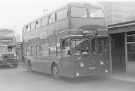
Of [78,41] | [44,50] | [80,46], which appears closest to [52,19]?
[44,50]

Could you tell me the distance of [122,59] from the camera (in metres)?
16.5

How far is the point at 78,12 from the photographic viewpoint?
43.2 feet

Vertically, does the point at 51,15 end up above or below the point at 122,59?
above

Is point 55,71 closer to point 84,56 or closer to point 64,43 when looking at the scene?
point 64,43

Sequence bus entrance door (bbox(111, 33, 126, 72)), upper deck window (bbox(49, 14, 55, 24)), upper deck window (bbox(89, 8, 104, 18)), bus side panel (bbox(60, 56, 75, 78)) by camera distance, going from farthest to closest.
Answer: bus entrance door (bbox(111, 33, 126, 72)) < upper deck window (bbox(49, 14, 55, 24)) < upper deck window (bbox(89, 8, 104, 18)) < bus side panel (bbox(60, 56, 75, 78))

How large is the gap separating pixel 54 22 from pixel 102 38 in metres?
3.11

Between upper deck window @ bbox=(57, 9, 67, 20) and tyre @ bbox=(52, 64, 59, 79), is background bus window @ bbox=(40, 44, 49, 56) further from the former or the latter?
upper deck window @ bbox=(57, 9, 67, 20)

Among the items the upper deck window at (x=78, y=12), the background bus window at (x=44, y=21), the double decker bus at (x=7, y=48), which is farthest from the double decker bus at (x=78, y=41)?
the double decker bus at (x=7, y=48)

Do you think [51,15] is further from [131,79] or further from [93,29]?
[131,79]

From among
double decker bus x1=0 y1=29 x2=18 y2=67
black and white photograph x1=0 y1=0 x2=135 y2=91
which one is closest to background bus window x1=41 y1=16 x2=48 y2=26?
black and white photograph x1=0 y1=0 x2=135 y2=91

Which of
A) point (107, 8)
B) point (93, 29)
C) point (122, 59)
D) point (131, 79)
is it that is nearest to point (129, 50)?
point (122, 59)

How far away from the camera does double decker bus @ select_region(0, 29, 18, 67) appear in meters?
24.8

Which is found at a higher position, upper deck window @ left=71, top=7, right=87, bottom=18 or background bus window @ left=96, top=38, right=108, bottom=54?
upper deck window @ left=71, top=7, right=87, bottom=18

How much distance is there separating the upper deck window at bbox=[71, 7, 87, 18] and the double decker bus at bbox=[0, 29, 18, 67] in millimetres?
13621
